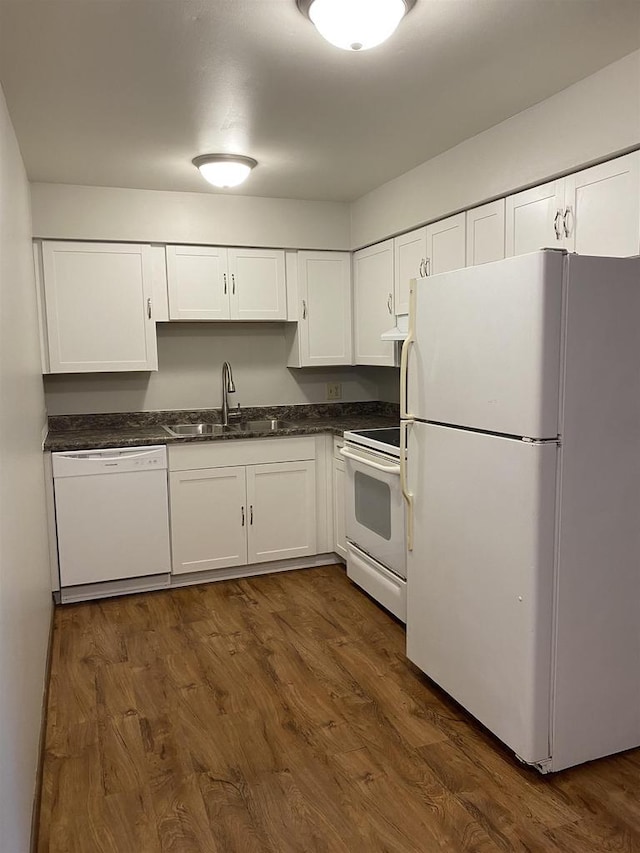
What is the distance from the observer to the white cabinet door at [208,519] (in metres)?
3.71

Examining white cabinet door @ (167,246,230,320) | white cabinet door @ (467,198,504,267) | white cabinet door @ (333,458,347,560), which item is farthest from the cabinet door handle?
white cabinet door @ (167,246,230,320)

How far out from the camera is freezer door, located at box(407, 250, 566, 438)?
6.17 feet

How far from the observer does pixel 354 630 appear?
3.16m

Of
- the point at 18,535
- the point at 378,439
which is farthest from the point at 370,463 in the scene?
the point at 18,535

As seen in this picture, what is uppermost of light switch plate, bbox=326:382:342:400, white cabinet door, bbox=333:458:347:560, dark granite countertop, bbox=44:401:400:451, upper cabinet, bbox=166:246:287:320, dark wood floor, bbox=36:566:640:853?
upper cabinet, bbox=166:246:287:320

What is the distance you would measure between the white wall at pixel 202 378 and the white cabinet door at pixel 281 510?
0.73 meters

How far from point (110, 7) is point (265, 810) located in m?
2.40

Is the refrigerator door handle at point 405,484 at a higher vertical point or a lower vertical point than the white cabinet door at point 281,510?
higher

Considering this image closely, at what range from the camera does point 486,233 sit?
290 centimetres

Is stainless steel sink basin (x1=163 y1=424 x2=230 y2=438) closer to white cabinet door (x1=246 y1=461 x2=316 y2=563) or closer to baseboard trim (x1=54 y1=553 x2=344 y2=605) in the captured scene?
white cabinet door (x1=246 y1=461 x2=316 y2=563)

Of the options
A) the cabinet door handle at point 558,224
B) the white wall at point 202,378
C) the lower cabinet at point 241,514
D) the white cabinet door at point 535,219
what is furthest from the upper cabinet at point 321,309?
the cabinet door handle at point 558,224

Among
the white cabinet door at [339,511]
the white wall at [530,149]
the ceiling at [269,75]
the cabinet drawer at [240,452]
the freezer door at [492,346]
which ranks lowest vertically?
the white cabinet door at [339,511]

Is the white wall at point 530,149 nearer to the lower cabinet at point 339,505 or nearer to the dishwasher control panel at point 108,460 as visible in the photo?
the lower cabinet at point 339,505

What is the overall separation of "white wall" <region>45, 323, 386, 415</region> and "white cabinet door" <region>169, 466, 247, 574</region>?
0.73 m
